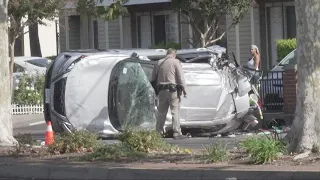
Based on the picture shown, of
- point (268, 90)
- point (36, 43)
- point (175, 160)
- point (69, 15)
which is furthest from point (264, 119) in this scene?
point (36, 43)

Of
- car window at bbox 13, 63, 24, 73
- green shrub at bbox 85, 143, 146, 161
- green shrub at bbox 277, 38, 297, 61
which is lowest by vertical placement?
green shrub at bbox 85, 143, 146, 161

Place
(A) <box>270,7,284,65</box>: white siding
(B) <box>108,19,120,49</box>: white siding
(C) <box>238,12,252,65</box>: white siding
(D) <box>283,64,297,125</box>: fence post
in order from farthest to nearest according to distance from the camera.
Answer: (B) <box>108,19,120,49</box>: white siding → (C) <box>238,12,252,65</box>: white siding → (A) <box>270,7,284,65</box>: white siding → (D) <box>283,64,297,125</box>: fence post

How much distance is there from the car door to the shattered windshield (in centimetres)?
69

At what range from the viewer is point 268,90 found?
719 inches

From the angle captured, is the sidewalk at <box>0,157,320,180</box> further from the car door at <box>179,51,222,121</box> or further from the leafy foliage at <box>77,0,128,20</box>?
the car door at <box>179,51,222,121</box>

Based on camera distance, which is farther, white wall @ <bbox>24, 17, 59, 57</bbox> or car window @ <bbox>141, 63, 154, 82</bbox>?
white wall @ <bbox>24, 17, 59, 57</bbox>

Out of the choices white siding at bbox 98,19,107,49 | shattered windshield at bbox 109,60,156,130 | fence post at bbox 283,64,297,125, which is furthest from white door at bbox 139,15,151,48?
shattered windshield at bbox 109,60,156,130

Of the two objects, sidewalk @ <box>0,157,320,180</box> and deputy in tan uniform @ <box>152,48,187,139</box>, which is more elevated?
deputy in tan uniform @ <box>152,48,187,139</box>

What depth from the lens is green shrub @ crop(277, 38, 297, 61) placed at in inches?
1045

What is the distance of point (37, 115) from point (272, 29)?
9541mm

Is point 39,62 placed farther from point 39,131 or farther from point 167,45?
point 39,131

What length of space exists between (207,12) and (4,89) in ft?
42.5

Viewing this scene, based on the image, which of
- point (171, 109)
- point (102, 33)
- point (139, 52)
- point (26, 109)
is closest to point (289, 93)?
point (171, 109)

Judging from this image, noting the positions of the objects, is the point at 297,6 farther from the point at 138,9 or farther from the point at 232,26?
the point at 138,9
